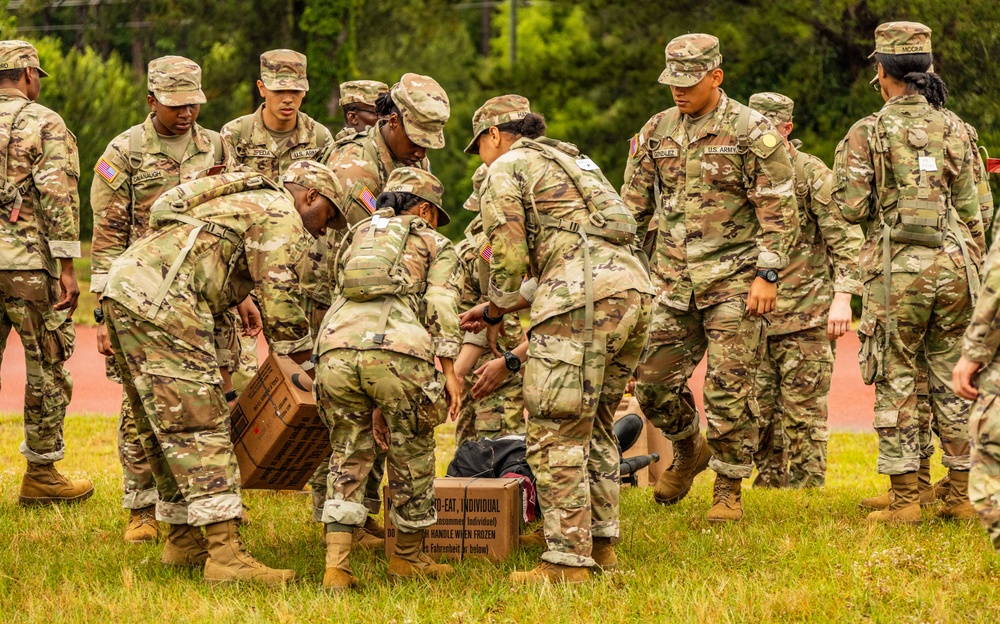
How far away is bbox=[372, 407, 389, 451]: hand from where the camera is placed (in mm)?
6410

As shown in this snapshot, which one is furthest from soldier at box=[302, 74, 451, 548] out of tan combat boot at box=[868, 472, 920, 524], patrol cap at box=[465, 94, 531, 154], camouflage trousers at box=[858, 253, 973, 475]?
tan combat boot at box=[868, 472, 920, 524]

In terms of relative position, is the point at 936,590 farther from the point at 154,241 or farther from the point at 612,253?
the point at 154,241

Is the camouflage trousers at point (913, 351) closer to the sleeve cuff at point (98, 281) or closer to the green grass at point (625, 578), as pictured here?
the green grass at point (625, 578)

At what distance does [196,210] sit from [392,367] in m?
1.28

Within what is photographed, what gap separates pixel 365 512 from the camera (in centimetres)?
621

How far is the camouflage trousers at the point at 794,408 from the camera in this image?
9539mm

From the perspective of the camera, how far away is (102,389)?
50.9 ft

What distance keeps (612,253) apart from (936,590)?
7.22 feet

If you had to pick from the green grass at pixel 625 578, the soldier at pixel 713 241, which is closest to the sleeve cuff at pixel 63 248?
the green grass at pixel 625 578

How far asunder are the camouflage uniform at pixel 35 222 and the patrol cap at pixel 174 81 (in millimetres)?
912

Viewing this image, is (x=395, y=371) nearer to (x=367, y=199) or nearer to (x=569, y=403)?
(x=569, y=403)

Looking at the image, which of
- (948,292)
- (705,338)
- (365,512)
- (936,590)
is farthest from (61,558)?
(948,292)

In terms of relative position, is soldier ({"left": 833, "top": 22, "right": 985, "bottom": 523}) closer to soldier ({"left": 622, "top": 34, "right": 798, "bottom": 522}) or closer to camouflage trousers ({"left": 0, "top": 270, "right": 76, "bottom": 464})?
soldier ({"left": 622, "top": 34, "right": 798, "bottom": 522})

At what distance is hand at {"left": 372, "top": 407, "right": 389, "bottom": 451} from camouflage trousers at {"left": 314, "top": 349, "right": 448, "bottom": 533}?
114 mm
